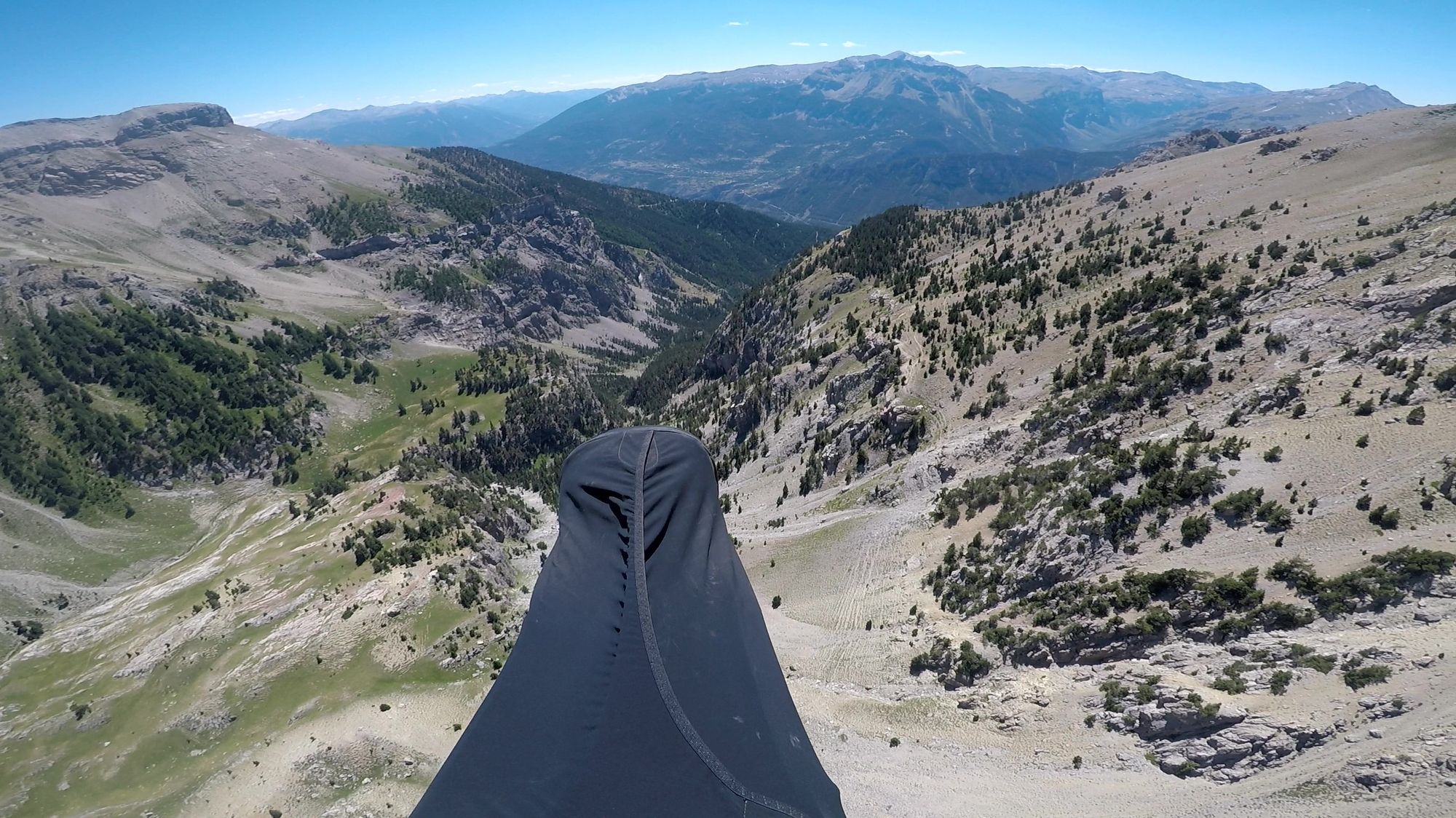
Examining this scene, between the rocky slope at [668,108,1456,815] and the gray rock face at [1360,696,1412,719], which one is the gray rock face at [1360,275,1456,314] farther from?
the gray rock face at [1360,696,1412,719]

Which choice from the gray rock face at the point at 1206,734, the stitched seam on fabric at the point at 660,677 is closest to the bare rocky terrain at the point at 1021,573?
the gray rock face at the point at 1206,734

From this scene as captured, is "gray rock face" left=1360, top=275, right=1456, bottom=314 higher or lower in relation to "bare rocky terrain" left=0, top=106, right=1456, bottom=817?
higher

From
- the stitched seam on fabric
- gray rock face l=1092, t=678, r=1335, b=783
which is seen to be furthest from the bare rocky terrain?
the stitched seam on fabric

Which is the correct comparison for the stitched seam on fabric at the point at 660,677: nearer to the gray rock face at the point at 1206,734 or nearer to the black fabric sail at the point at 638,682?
the black fabric sail at the point at 638,682

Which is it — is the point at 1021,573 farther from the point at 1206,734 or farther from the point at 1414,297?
the point at 1414,297

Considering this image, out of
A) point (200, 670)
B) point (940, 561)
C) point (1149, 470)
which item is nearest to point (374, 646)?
point (200, 670)

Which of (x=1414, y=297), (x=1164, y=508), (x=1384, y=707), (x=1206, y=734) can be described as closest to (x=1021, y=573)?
(x=1164, y=508)

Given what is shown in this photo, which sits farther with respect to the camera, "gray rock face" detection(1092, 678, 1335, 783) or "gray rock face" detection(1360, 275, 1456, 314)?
"gray rock face" detection(1360, 275, 1456, 314)
